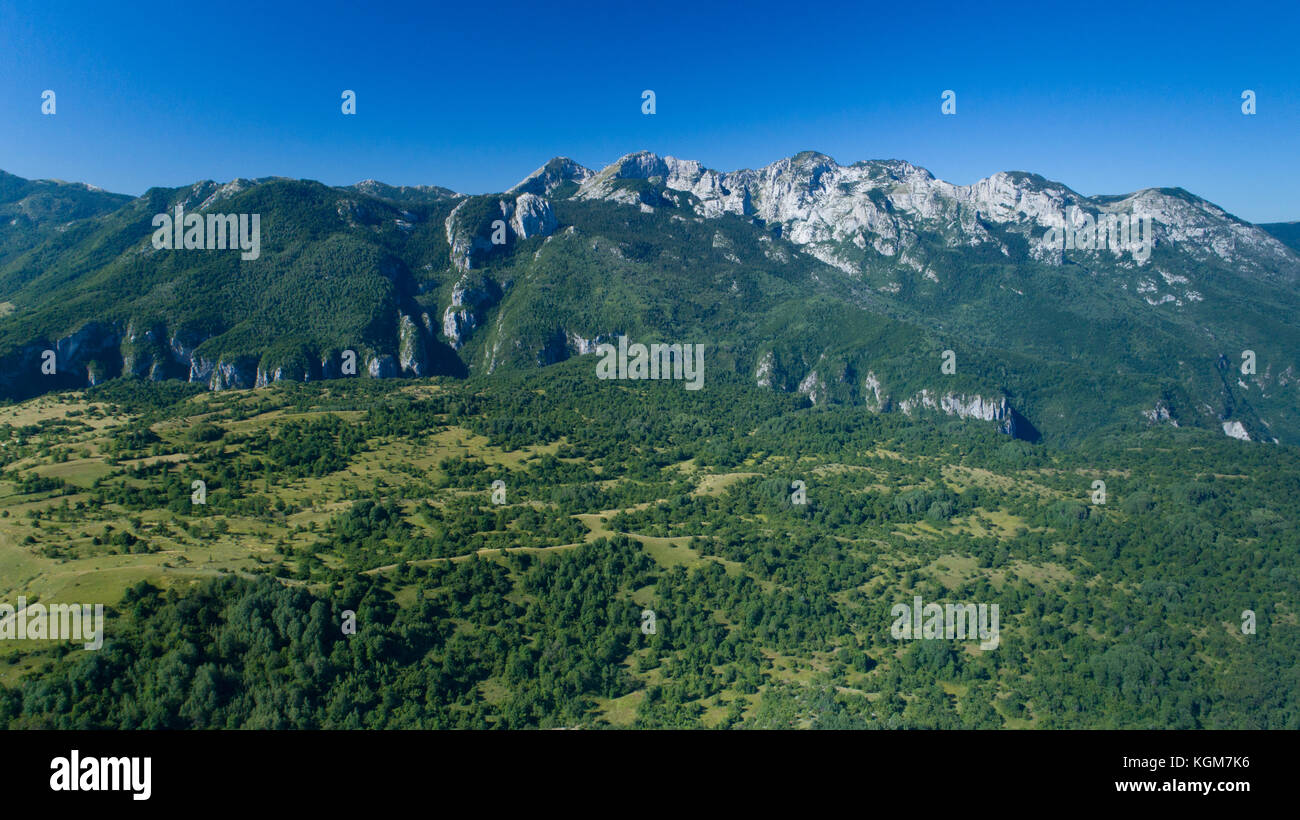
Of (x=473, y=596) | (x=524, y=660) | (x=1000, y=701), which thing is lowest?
(x=1000, y=701)

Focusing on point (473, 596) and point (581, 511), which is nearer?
point (473, 596)

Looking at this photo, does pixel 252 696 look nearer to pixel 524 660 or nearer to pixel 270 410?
pixel 524 660

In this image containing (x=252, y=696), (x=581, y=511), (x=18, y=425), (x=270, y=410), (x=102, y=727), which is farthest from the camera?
(x=270, y=410)

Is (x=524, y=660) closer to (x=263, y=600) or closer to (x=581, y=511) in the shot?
(x=263, y=600)

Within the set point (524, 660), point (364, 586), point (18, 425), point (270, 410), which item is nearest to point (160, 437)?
point (270, 410)

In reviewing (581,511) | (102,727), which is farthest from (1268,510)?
(102,727)

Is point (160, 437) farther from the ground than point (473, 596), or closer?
farther from the ground
